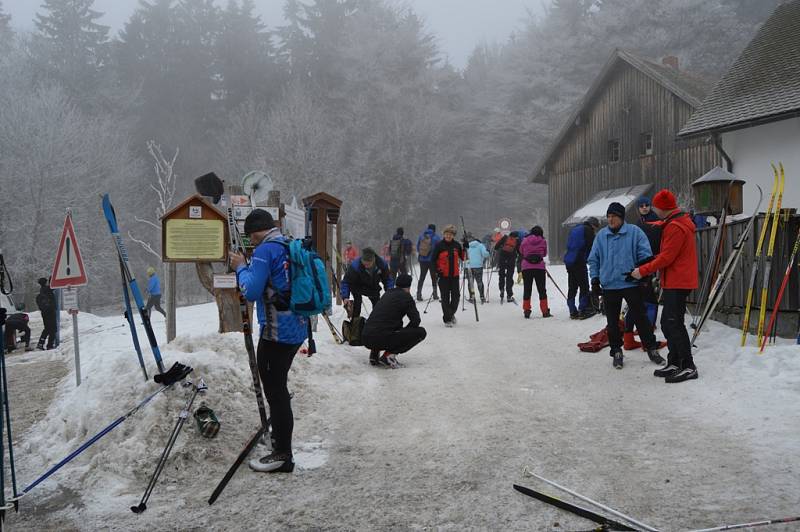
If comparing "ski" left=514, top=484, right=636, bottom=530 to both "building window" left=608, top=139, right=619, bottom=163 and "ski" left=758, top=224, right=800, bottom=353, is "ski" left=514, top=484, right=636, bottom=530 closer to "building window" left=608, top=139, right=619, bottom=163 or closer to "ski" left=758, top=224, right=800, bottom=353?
"ski" left=758, top=224, right=800, bottom=353

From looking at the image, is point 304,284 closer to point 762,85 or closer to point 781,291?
point 781,291

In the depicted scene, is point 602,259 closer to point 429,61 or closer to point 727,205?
point 727,205

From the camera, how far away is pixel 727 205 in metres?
9.05

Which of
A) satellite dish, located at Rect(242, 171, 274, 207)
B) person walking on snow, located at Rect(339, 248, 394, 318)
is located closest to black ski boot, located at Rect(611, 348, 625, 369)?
person walking on snow, located at Rect(339, 248, 394, 318)

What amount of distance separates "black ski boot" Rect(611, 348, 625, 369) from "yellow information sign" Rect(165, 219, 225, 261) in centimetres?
514

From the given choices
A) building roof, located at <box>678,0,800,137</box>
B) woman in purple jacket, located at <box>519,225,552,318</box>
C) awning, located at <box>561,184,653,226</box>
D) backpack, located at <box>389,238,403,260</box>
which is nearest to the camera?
woman in purple jacket, located at <box>519,225,552,318</box>

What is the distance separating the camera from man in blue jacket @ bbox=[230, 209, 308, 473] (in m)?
4.53

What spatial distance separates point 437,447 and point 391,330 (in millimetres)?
3236

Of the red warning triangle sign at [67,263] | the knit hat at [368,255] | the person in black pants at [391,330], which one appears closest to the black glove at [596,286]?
the person in black pants at [391,330]

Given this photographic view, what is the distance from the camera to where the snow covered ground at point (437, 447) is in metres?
3.83

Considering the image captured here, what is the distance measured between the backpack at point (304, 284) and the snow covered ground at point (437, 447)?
1.29 metres

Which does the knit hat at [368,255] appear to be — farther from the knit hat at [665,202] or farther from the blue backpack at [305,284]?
the blue backpack at [305,284]

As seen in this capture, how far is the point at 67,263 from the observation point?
24.7 feet

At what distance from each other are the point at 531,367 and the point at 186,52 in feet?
169
